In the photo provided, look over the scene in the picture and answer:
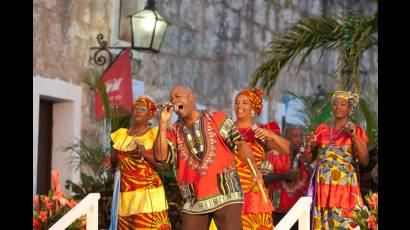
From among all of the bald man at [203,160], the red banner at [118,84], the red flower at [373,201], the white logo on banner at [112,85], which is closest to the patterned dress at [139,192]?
the bald man at [203,160]

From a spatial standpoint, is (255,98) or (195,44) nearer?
(255,98)

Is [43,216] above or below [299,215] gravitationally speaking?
below

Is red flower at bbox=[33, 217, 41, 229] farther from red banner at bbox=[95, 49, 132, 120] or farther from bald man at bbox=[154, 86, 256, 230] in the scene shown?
red banner at bbox=[95, 49, 132, 120]

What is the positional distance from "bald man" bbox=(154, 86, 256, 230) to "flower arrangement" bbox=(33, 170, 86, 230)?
7.14ft

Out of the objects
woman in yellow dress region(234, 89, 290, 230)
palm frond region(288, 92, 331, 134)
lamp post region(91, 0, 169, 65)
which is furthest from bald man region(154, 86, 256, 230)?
lamp post region(91, 0, 169, 65)

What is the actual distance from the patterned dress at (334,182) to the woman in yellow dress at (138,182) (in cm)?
143

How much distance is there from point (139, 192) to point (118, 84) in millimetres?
4407

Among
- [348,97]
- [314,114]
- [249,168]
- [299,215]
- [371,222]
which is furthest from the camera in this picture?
[314,114]

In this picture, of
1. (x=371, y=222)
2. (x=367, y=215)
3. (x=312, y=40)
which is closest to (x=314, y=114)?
(x=312, y=40)

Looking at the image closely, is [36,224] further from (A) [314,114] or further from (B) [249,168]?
(A) [314,114]

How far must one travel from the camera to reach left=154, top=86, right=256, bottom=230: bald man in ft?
23.3

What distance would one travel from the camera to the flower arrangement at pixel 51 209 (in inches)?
363

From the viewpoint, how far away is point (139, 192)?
8922mm
